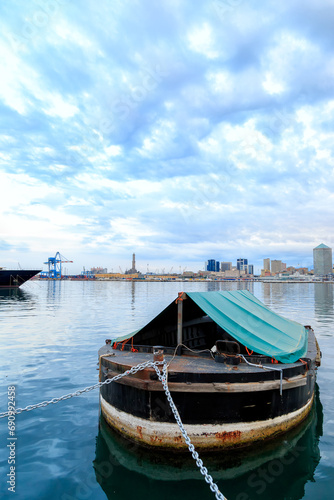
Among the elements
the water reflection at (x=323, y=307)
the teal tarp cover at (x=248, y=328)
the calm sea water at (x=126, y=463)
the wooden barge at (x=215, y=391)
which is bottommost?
the water reflection at (x=323, y=307)

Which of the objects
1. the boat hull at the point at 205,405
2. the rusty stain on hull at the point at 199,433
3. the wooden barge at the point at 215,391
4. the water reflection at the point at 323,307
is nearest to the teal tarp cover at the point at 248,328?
the wooden barge at the point at 215,391

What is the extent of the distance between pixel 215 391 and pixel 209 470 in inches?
63.9

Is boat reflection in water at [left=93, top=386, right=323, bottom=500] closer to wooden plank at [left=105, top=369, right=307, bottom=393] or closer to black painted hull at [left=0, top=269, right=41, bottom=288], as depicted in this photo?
wooden plank at [left=105, top=369, right=307, bottom=393]

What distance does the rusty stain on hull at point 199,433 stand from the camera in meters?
6.74

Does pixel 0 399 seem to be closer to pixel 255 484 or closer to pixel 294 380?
pixel 255 484

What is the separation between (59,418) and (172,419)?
4493 mm

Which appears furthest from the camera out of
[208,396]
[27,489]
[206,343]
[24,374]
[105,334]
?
[105,334]

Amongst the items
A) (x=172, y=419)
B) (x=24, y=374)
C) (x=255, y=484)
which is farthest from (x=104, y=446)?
(x=24, y=374)

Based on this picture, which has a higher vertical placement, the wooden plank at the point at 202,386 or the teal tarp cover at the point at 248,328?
the teal tarp cover at the point at 248,328

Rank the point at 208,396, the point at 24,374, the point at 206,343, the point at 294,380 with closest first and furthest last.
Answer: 1. the point at 208,396
2. the point at 294,380
3. the point at 206,343
4. the point at 24,374

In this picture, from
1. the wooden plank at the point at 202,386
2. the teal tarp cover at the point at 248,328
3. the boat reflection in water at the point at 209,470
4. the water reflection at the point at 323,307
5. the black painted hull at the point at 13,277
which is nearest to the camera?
the boat reflection in water at the point at 209,470

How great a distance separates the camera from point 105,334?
21.8m

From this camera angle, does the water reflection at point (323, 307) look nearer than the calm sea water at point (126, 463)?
No

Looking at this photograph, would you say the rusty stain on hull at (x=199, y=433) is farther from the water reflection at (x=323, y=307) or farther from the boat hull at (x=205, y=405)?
the water reflection at (x=323, y=307)
